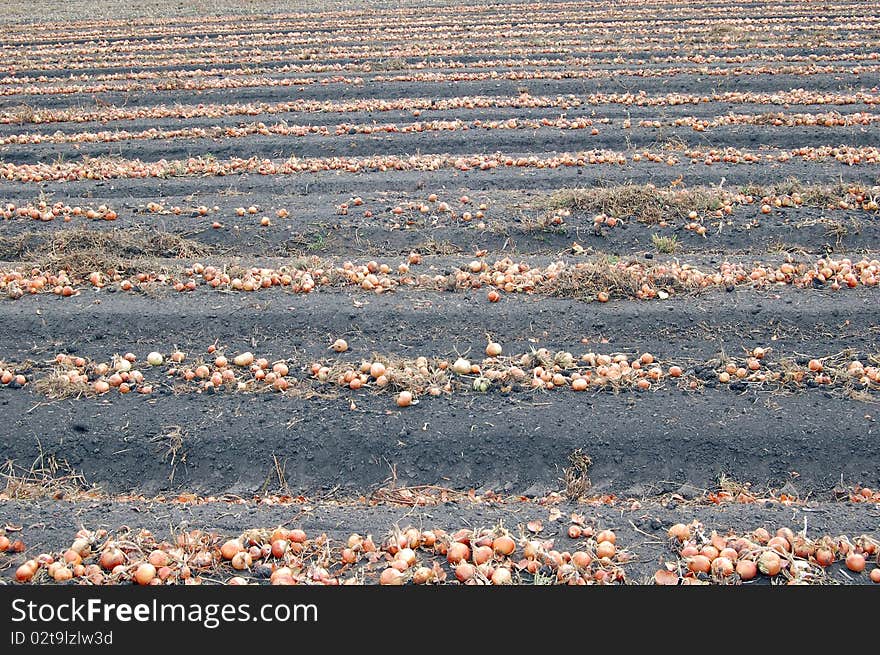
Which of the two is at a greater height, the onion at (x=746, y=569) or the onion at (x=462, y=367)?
the onion at (x=462, y=367)


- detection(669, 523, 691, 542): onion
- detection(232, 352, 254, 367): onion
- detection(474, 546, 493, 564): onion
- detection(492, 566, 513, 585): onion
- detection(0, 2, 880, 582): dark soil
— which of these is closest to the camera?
detection(492, 566, 513, 585): onion

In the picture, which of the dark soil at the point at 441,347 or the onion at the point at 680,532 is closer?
the onion at the point at 680,532

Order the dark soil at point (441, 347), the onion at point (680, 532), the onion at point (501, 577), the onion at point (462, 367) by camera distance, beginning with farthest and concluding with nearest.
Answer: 1. the onion at point (462, 367)
2. the dark soil at point (441, 347)
3. the onion at point (680, 532)
4. the onion at point (501, 577)

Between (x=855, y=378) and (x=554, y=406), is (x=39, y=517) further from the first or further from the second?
(x=855, y=378)

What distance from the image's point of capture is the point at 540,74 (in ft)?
37.9

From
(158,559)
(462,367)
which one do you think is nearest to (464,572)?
(158,559)

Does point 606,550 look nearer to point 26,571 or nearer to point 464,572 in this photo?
point 464,572

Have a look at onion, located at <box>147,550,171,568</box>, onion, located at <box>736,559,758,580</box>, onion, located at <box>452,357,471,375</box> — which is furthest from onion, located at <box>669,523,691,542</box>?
onion, located at <box>147,550,171,568</box>

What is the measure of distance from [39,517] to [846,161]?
25.8 ft

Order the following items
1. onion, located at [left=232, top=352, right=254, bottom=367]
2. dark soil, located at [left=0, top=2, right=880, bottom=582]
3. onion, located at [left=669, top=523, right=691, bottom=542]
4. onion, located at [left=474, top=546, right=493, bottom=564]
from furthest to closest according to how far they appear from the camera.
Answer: onion, located at [left=232, top=352, right=254, bottom=367] → dark soil, located at [left=0, top=2, right=880, bottom=582] → onion, located at [left=669, top=523, right=691, bottom=542] → onion, located at [left=474, top=546, right=493, bottom=564]

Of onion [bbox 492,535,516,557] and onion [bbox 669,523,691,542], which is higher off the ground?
onion [bbox 492,535,516,557]

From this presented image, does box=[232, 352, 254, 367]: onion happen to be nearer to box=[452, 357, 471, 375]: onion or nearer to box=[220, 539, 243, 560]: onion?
box=[452, 357, 471, 375]: onion

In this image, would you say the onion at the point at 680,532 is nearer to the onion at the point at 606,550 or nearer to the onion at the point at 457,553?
the onion at the point at 606,550

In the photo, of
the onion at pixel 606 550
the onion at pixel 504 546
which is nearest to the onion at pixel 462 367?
the onion at pixel 504 546
